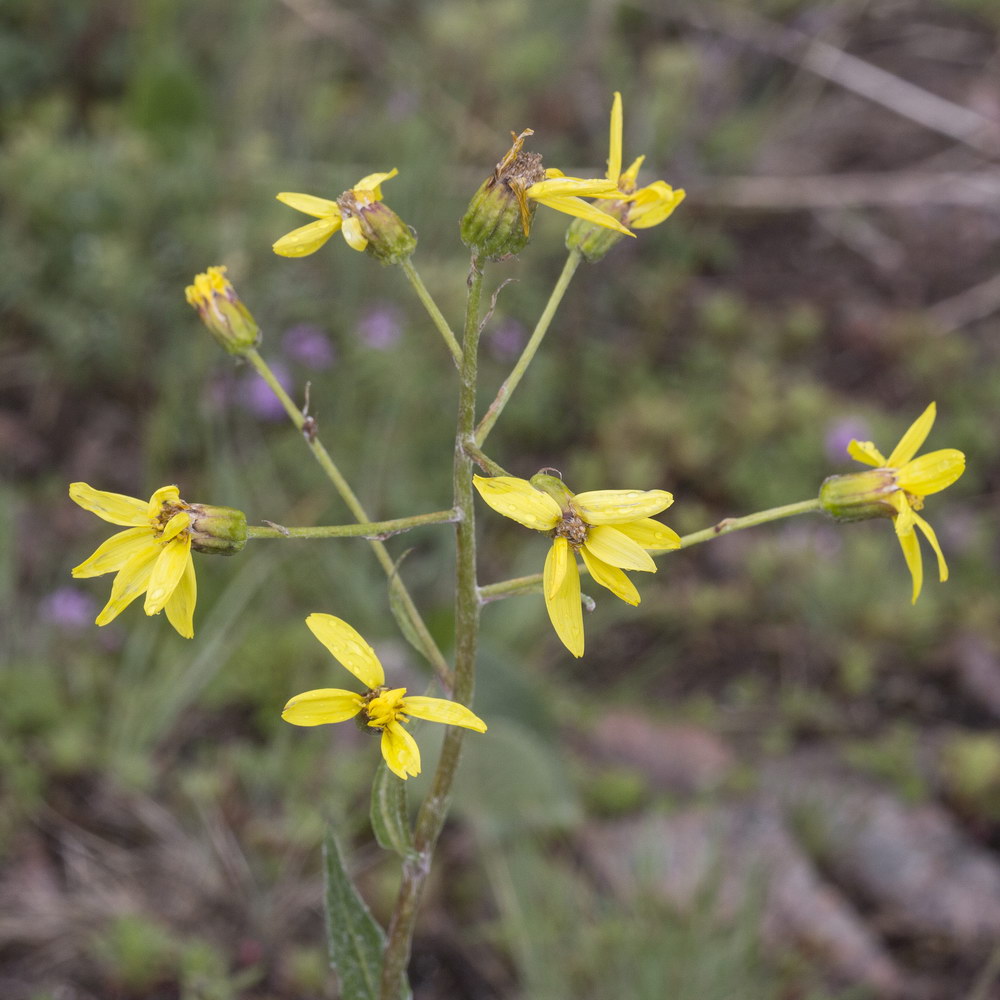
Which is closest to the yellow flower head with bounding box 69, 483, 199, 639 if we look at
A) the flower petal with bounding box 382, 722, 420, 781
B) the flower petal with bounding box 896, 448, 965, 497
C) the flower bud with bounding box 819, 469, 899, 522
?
the flower petal with bounding box 382, 722, 420, 781

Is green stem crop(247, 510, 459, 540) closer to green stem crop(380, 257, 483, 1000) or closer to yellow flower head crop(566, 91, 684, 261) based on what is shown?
green stem crop(380, 257, 483, 1000)

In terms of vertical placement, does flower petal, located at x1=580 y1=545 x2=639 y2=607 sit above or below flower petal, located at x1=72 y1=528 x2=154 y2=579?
above

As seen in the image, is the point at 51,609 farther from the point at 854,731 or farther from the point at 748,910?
the point at 854,731

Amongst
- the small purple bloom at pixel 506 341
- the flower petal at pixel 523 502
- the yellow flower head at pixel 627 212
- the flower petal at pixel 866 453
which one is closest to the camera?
the flower petal at pixel 523 502

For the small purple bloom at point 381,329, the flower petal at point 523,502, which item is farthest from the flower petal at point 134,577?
the small purple bloom at point 381,329

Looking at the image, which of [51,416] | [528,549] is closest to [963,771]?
[528,549]

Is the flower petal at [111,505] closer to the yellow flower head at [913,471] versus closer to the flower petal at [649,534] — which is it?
the flower petal at [649,534]
